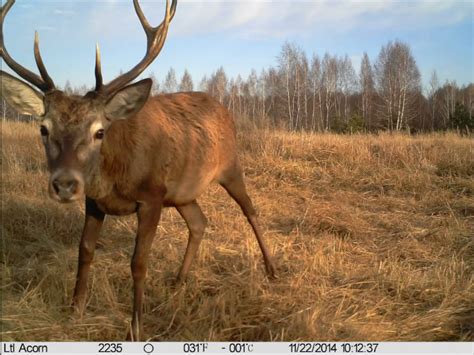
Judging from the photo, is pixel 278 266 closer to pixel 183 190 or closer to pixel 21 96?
pixel 183 190

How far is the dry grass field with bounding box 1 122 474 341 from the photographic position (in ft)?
11.5

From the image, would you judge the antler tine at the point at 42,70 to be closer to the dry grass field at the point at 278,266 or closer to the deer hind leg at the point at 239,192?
the dry grass field at the point at 278,266

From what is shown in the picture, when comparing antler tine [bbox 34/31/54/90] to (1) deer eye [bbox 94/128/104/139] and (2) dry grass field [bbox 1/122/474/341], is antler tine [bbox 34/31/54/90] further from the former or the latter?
(2) dry grass field [bbox 1/122/474/341]

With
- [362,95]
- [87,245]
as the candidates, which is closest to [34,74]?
[87,245]

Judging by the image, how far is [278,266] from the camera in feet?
16.4

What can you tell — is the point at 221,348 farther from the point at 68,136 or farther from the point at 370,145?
the point at 370,145

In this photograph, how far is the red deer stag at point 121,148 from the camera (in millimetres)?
3277

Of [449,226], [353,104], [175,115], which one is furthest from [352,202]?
[353,104]

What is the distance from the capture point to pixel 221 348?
124 inches

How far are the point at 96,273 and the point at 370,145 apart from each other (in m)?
9.01

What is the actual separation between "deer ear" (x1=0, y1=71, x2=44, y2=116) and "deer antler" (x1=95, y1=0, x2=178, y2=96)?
48 cm

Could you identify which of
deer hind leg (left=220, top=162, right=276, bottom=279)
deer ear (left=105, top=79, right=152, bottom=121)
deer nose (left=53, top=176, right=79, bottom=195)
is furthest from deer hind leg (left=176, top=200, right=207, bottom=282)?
deer nose (left=53, top=176, right=79, bottom=195)

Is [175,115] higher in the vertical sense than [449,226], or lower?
higher

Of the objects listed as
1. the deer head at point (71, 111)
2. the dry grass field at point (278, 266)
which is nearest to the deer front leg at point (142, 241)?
the dry grass field at point (278, 266)
